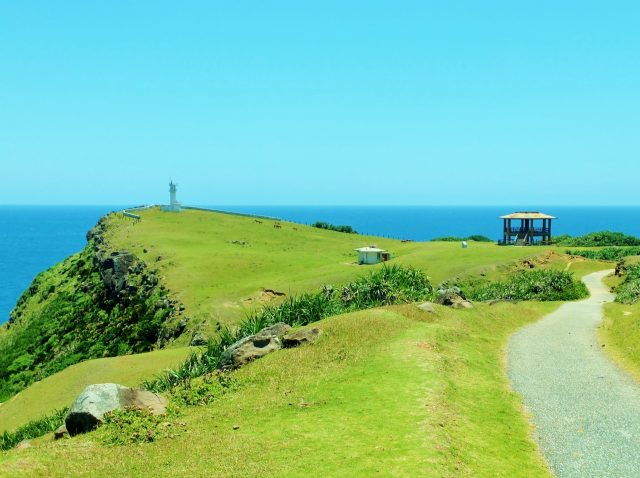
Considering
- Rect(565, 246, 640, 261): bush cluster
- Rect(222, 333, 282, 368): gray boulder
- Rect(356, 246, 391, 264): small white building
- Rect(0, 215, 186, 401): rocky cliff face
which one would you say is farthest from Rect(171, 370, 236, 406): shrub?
Rect(565, 246, 640, 261): bush cluster

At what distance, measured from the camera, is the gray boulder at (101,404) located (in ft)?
57.9

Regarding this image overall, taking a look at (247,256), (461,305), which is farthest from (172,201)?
(461,305)

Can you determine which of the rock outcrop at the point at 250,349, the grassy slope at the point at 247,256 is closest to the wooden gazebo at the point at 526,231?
the grassy slope at the point at 247,256

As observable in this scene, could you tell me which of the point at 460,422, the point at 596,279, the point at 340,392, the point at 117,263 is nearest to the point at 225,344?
the point at 340,392

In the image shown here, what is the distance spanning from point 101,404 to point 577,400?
14.3 metres

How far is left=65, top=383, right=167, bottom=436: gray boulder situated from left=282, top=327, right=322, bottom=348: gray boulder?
687 cm

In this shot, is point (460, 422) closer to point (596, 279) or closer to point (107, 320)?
point (596, 279)

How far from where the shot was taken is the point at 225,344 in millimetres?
28891

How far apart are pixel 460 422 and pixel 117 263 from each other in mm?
57505

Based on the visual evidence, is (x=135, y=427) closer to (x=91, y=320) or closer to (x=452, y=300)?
(x=452, y=300)

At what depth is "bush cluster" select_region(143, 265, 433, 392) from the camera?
25.8 meters

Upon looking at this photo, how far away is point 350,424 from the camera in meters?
15.8

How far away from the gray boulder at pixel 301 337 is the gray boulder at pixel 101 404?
6867 millimetres

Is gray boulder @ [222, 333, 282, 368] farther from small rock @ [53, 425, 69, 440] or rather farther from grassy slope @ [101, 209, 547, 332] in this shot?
grassy slope @ [101, 209, 547, 332]
